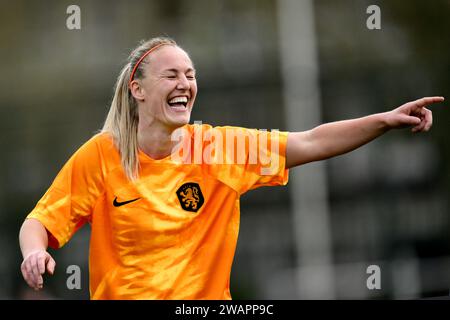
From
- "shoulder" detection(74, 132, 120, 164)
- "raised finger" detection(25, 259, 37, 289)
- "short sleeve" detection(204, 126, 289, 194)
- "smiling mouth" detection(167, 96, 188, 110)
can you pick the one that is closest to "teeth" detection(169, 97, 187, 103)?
"smiling mouth" detection(167, 96, 188, 110)

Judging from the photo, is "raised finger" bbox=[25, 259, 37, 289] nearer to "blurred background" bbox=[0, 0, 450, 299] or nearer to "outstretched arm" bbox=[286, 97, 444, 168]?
"outstretched arm" bbox=[286, 97, 444, 168]

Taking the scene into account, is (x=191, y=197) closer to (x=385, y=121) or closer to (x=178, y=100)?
(x=178, y=100)

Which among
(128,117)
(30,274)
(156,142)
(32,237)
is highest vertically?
(128,117)

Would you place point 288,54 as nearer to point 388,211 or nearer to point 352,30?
point 352,30

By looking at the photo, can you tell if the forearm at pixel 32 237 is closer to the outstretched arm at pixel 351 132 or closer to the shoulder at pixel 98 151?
the shoulder at pixel 98 151

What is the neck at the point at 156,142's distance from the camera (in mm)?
5020

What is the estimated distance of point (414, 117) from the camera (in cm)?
449

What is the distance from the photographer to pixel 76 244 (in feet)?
35.2

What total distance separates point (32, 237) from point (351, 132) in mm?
1676

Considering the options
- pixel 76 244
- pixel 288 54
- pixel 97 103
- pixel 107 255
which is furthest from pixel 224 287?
pixel 288 54

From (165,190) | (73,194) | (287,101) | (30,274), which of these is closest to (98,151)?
(73,194)

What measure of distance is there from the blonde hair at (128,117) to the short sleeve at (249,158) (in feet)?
1.41

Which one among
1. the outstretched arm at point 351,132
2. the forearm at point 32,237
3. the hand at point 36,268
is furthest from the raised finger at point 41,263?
the outstretched arm at point 351,132

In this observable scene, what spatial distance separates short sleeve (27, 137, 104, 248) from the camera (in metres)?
4.93
